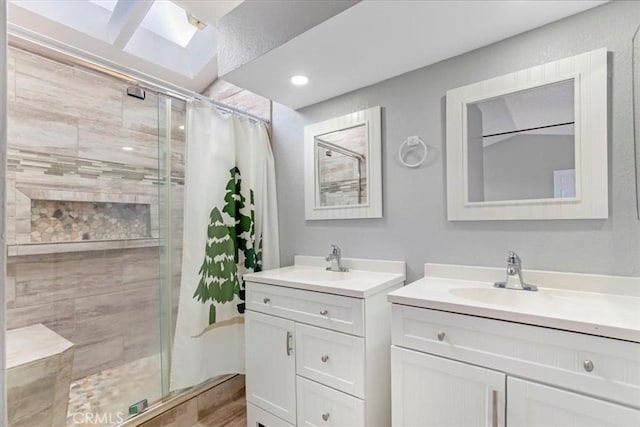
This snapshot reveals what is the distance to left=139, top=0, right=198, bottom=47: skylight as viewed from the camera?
2277 mm

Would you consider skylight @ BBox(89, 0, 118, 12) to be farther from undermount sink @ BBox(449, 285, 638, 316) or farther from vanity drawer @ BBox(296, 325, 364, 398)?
undermount sink @ BBox(449, 285, 638, 316)

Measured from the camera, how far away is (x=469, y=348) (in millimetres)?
1012

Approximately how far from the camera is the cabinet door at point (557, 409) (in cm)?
80

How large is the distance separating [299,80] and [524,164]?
1.22 meters

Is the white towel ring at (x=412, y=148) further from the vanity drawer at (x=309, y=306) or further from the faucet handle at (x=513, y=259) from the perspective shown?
the vanity drawer at (x=309, y=306)

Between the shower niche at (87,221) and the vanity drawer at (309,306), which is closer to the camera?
the vanity drawer at (309,306)

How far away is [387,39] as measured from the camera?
4.41 feet

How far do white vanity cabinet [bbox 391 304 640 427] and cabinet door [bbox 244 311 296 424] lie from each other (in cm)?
56

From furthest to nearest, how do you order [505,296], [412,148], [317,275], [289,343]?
[317,275], [412,148], [289,343], [505,296]

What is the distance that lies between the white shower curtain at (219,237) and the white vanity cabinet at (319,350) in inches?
11.0

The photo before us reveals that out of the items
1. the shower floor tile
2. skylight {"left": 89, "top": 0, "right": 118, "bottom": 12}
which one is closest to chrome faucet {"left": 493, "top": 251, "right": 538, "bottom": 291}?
the shower floor tile

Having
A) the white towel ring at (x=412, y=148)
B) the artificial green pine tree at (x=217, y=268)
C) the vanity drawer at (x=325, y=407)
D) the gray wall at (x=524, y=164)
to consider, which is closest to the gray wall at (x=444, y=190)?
the white towel ring at (x=412, y=148)

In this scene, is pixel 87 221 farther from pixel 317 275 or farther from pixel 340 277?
pixel 340 277

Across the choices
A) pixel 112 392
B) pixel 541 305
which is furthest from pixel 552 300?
pixel 112 392
